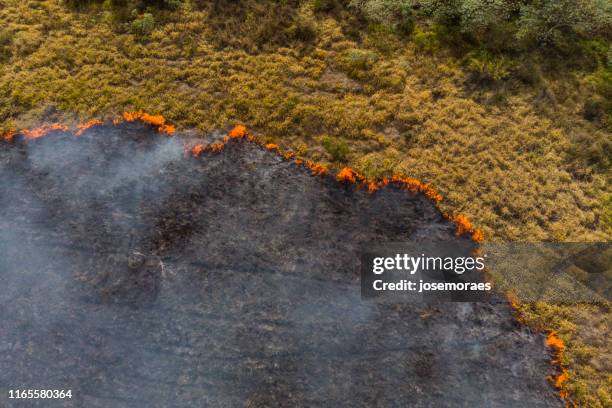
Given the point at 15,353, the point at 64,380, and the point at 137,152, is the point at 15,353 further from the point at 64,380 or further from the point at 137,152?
the point at 137,152

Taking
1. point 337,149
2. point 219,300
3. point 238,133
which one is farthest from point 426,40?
point 219,300

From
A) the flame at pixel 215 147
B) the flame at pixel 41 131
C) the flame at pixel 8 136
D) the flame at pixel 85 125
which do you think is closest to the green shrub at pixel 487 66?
the flame at pixel 215 147

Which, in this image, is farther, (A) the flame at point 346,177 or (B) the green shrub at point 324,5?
(B) the green shrub at point 324,5

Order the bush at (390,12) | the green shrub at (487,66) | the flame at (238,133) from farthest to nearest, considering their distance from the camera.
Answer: the bush at (390,12) < the green shrub at (487,66) < the flame at (238,133)

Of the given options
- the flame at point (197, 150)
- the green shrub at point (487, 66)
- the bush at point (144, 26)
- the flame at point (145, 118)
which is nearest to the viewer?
the flame at point (197, 150)

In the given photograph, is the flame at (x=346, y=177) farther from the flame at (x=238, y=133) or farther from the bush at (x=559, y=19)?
the bush at (x=559, y=19)

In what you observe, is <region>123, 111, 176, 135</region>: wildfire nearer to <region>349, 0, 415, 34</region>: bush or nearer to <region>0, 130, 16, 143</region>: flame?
<region>0, 130, 16, 143</region>: flame
